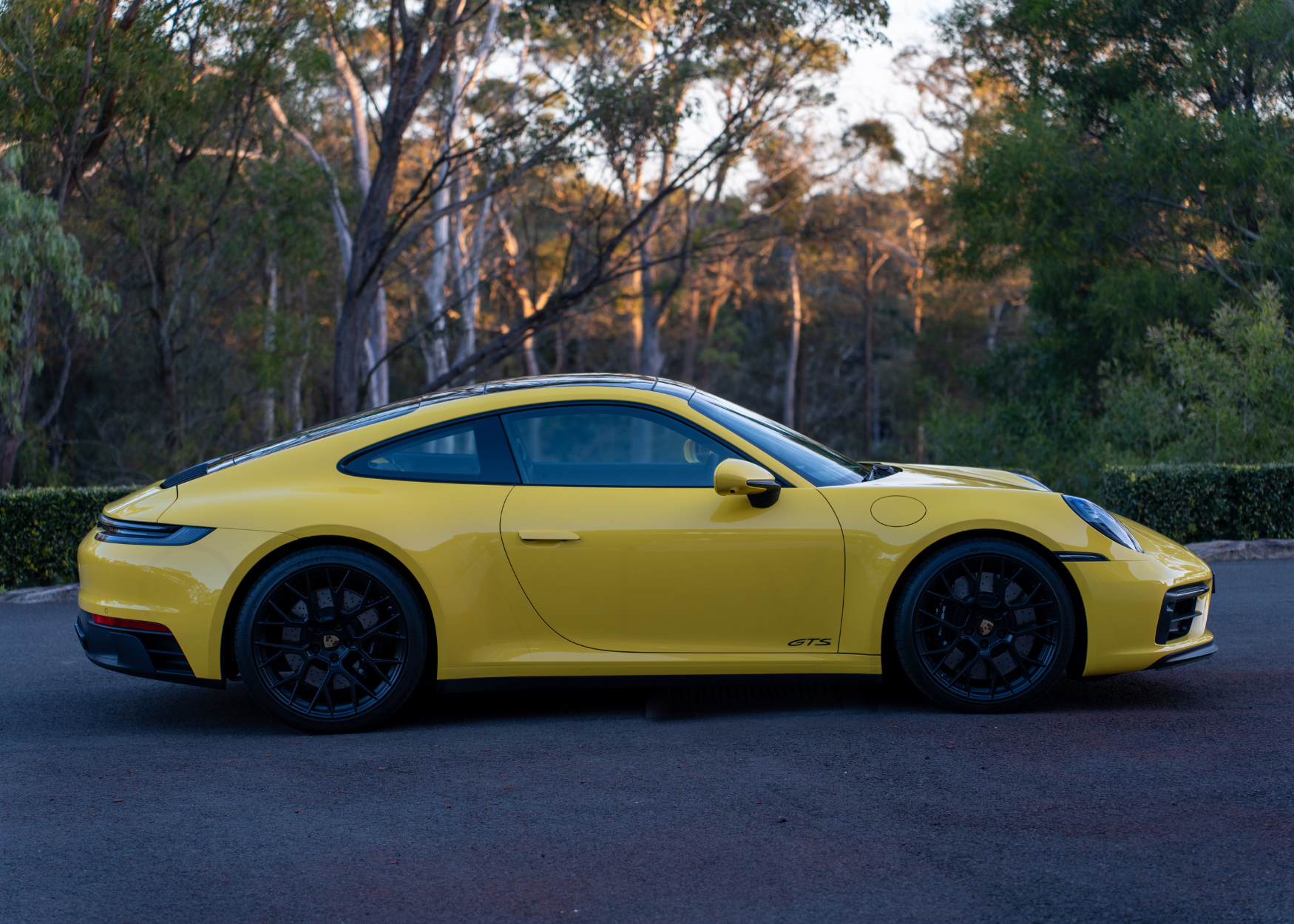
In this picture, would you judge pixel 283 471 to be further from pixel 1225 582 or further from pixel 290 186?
pixel 290 186

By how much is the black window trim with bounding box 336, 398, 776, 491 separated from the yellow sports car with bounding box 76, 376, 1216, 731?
0.02 meters

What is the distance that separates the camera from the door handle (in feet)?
14.3


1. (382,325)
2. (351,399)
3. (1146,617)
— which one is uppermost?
(382,325)

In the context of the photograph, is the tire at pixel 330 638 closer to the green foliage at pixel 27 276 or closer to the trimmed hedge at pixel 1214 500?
the trimmed hedge at pixel 1214 500

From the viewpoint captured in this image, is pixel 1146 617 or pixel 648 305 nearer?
pixel 1146 617

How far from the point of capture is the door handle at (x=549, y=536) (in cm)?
436

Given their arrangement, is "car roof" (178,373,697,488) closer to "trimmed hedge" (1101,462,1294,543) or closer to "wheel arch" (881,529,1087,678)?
"wheel arch" (881,529,1087,678)

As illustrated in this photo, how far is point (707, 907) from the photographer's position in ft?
9.44

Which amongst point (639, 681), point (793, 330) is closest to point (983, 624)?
point (639, 681)

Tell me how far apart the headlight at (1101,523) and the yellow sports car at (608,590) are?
0.03 meters

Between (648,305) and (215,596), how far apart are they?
31551mm

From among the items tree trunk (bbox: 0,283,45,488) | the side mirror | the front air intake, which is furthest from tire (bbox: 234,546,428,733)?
tree trunk (bbox: 0,283,45,488)

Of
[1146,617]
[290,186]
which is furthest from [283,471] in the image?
[290,186]

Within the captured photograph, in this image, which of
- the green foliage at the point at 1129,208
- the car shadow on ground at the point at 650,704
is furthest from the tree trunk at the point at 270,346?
the car shadow on ground at the point at 650,704
